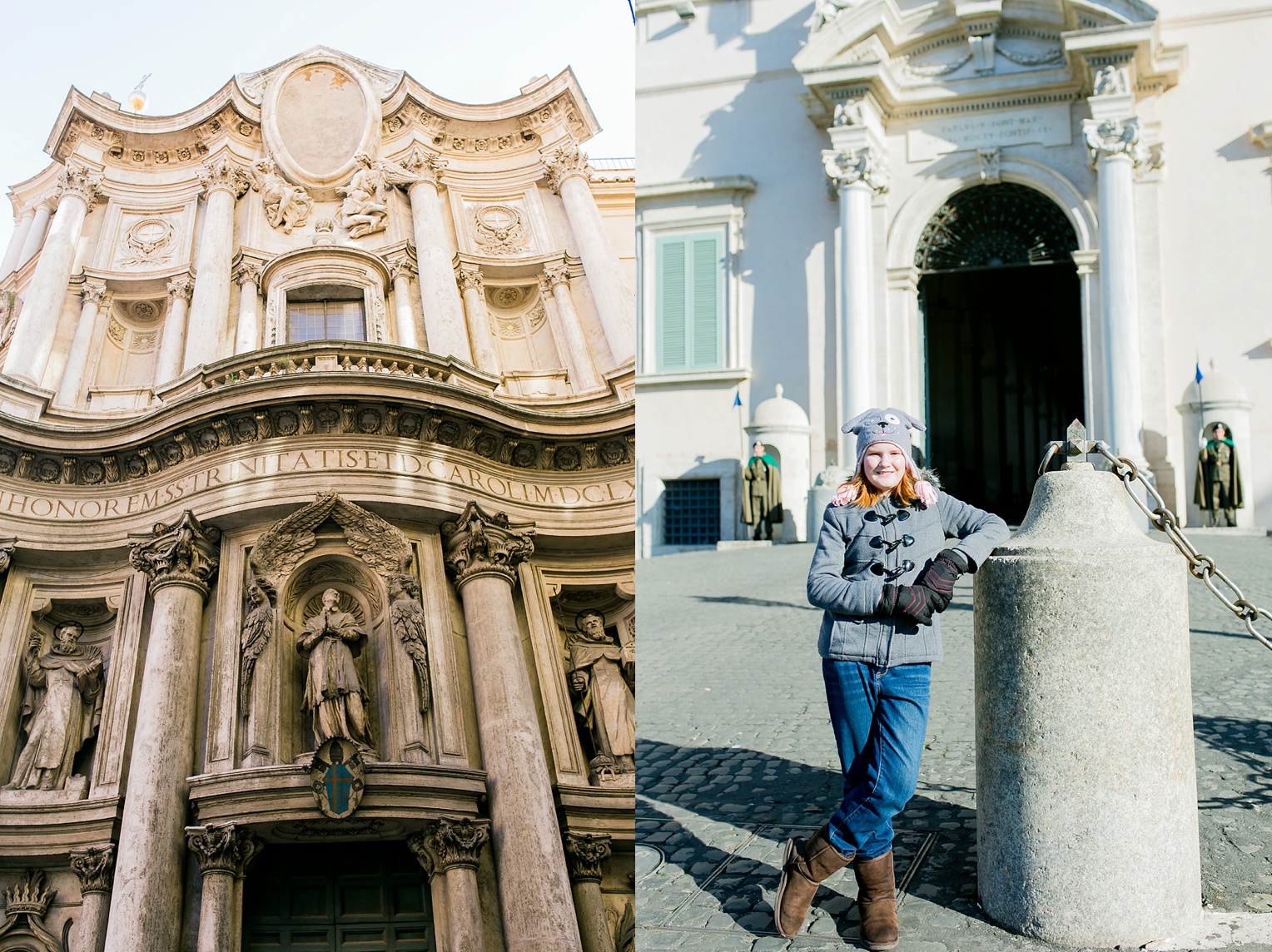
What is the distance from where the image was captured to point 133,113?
2.04 metres

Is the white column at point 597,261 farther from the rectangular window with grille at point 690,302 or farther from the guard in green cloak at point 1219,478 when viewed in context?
the rectangular window with grille at point 690,302

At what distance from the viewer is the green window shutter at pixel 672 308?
2519 centimetres

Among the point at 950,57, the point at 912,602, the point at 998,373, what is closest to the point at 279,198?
the point at 912,602

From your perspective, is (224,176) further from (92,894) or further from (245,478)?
(92,894)

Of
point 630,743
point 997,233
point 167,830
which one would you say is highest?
point 997,233

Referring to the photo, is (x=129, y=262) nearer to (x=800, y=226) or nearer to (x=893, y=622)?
(x=893, y=622)

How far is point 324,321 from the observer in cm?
196

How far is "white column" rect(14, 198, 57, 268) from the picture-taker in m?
2.07

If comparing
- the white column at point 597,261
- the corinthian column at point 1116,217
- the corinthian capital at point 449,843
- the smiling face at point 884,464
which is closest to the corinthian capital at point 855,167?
the corinthian column at point 1116,217

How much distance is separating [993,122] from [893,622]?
22.2 m

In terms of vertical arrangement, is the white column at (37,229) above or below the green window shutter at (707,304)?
below

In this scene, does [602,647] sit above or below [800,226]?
below

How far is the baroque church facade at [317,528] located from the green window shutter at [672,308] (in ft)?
75.5

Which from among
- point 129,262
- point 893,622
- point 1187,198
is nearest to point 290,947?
point 129,262
